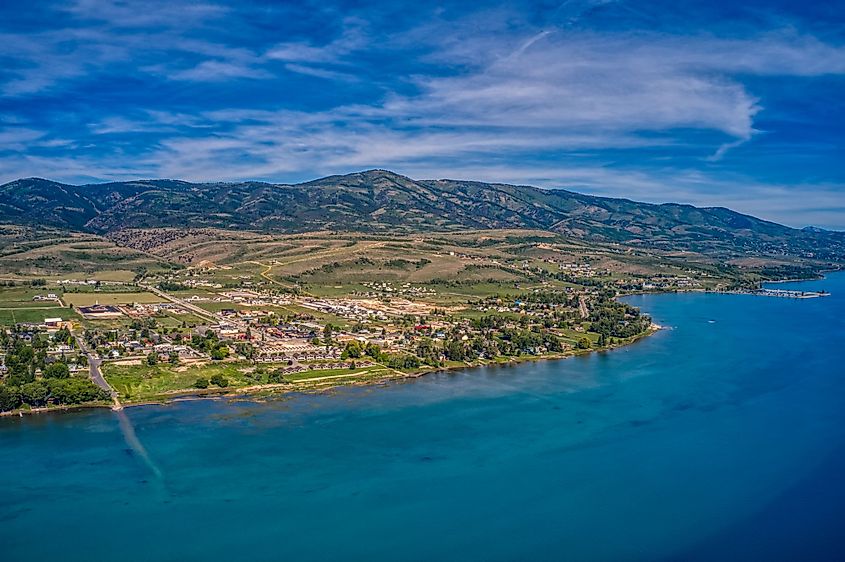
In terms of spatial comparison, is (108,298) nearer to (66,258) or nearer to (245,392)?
(66,258)

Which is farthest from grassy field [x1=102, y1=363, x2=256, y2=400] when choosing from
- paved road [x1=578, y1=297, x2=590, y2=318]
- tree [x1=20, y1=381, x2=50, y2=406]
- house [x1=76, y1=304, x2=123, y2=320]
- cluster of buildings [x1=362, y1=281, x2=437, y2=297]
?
cluster of buildings [x1=362, y1=281, x2=437, y2=297]

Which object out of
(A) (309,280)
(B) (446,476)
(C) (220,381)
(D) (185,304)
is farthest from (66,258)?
(B) (446,476)

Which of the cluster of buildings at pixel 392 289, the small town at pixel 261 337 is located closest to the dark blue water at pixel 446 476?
the small town at pixel 261 337

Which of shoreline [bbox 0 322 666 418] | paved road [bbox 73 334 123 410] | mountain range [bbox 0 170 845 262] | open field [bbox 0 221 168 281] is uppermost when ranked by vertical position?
mountain range [bbox 0 170 845 262]

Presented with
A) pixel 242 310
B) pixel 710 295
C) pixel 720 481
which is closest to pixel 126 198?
pixel 242 310

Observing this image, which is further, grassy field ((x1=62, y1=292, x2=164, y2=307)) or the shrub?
grassy field ((x1=62, y1=292, x2=164, y2=307))

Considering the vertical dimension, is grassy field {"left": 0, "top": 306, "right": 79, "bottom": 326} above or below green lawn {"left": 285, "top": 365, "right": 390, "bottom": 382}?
above

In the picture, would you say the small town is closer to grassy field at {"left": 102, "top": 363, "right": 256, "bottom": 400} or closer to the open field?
grassy field at {"left": 102, "top": 363, "right": 256, "bottom": 400}
